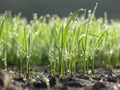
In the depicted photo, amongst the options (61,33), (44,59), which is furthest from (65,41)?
(44,59)

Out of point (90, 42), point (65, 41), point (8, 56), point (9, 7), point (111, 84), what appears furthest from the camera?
point (9, 7)

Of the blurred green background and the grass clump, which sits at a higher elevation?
the blurred green background

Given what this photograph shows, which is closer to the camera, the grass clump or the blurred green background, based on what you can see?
the grass clump

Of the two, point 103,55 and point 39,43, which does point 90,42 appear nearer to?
point 103,55

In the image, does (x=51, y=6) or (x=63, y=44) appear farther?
(x=51, y=6)

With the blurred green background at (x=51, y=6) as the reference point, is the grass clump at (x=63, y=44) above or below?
below

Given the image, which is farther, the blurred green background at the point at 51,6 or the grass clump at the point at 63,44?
the blurred green background at the point at 51,6

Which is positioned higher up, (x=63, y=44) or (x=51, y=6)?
(x=51, y=6)

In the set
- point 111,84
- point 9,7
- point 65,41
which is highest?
point 9,7
